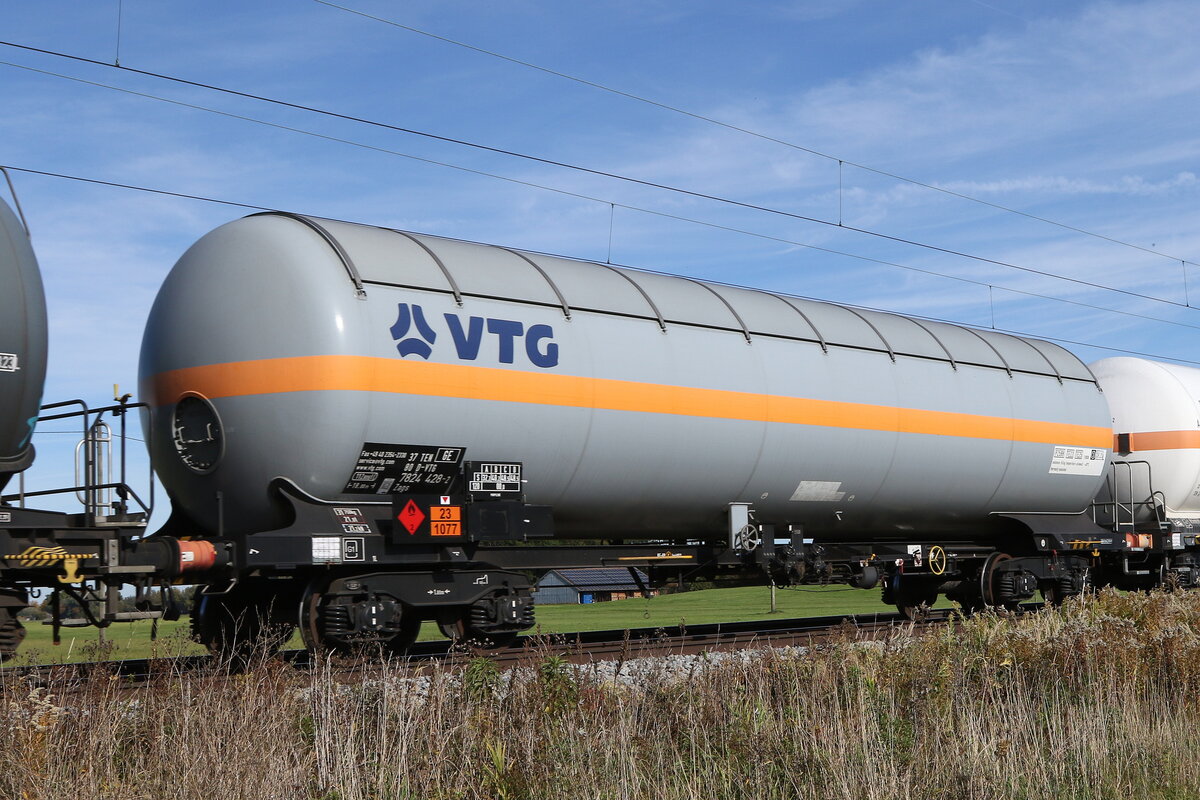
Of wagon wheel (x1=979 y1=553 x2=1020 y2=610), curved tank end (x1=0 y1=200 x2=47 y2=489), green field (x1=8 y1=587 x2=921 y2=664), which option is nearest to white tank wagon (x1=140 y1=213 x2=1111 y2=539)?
curved tank end (x1=0 y1=200 x2=47 y2=489)

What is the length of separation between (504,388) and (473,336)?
1.85ft

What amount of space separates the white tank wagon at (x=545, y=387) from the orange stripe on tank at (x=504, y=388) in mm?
19

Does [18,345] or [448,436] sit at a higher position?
[18,345]

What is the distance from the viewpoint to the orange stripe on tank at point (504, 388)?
1002 centimetres

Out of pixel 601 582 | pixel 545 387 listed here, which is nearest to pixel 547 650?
pixel 545 387

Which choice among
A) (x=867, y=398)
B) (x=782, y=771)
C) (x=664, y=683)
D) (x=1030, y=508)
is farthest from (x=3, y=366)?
(x=1030, y=508)

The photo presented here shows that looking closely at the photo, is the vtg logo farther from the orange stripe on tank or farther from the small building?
the small building

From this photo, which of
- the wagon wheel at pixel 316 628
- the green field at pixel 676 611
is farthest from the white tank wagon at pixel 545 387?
the green field at pixel 676 611

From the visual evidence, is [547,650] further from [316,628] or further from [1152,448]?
[1152,448]

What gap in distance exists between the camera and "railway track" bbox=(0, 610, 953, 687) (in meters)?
8.06

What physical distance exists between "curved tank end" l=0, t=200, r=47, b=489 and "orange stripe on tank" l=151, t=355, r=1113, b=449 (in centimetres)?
169

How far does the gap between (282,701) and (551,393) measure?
4.67 m

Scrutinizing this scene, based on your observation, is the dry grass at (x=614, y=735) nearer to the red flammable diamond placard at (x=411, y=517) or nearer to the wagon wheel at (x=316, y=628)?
the wagon wheel at (x=316, y=628)

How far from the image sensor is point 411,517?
10.7m
